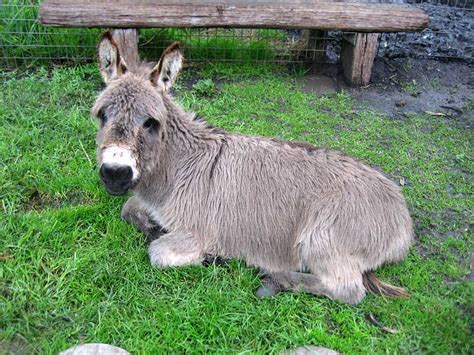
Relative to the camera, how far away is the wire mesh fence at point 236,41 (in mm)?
6445

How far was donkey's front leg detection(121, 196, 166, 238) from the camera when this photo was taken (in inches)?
153

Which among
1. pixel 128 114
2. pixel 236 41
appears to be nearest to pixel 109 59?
pixel 128 114

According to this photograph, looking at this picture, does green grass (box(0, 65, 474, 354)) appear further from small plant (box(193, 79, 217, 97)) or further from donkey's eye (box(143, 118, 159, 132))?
donkey's eye (box(143, 118, 159, 132))

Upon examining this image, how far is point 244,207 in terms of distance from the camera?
364 centimetres

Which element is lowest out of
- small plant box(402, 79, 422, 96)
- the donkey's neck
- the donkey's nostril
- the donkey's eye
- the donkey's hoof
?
the donkey's hoof

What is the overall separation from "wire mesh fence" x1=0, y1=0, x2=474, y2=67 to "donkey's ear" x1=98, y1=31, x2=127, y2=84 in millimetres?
3101

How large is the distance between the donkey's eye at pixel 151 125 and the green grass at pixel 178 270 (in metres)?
0.92

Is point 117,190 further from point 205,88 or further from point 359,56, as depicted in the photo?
point 359,56

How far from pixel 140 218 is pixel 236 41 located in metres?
3.91

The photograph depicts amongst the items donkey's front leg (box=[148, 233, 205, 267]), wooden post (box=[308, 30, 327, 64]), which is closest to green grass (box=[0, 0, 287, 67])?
wooden post (box=[308, 30, 327, 64])

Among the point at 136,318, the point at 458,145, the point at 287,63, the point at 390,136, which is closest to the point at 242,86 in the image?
the point at 287,63

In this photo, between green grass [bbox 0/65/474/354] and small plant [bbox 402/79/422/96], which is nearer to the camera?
green grass [bbox 0/65/474/354]

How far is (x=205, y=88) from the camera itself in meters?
6.05

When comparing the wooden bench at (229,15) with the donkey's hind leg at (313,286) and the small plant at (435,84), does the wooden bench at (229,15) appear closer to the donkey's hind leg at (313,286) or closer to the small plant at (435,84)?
the small plant at (435,84)
